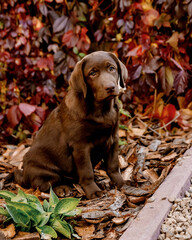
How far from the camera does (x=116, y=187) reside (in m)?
2.41

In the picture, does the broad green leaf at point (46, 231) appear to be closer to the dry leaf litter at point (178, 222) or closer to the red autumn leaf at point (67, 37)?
the dry leaf litter at point (178, 222)

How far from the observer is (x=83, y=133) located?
2.34 meters

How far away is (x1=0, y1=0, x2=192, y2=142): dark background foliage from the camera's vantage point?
150 inches

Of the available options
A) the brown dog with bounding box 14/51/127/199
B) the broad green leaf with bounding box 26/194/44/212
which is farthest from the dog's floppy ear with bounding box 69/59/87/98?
the broad green leaf with bounding box 26/194/44/212

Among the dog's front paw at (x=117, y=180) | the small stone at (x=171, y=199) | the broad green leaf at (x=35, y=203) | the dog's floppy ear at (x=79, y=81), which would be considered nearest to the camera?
the broad green leaf at (x=35, y=203)

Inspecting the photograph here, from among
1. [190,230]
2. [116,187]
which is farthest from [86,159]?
[190,230]

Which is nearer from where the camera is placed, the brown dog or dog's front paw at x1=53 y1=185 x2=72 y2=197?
the brown dog

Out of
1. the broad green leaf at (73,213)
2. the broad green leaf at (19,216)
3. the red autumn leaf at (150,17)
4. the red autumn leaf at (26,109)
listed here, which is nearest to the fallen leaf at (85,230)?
the broad green leaf at (73,213)

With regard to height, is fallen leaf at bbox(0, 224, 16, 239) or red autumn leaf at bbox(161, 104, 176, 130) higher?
fallen leaf at bbox(0, 224, 16, 239)

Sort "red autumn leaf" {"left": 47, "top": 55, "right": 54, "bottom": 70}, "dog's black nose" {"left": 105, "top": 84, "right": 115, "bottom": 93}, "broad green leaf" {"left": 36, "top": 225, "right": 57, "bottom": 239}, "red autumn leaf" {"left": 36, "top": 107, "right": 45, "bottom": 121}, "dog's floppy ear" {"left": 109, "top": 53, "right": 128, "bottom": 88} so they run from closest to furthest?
"broad green leaf" {"left": 36, "top": 225, "right": 57, "bottom": 239} → "dog's black nose" {"left": 105, "top": 84, "right": 115, "bottom": 93} → "dog's floppy ear" {"left": 109, "top": 53, "right": 128, "bottom": 88} → "red autumn leaf" {"left": 36, "top": 107, "right": 45, "bottom": 121} → "red autumn leaf" {"left": 47, "top": 55, "right": 54, "bottom": 70}

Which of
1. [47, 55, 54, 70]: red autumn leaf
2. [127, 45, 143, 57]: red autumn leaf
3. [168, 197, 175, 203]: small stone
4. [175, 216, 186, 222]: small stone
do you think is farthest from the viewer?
[47, 55, 54, 70]: red autumn leaf

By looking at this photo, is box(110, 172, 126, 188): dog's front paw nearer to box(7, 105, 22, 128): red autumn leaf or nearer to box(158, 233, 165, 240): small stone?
box(158, 233, 165, 240): small stone

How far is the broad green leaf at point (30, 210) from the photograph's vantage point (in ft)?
5.65

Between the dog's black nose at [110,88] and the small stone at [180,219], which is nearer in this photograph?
the small stone at [180,219]
